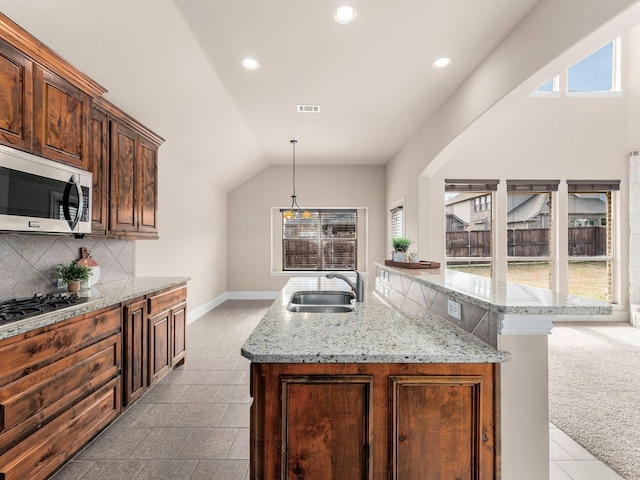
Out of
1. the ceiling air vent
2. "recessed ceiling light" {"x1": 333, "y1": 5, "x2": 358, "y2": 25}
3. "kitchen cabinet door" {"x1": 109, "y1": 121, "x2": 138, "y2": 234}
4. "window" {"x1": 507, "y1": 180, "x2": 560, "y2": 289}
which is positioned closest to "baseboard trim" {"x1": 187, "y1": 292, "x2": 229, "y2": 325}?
"kitchen cabinet door" {"x1": 109, "y1": 121, "x2": 138, "y2": 234}

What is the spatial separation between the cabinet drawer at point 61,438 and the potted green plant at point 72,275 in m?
0.79

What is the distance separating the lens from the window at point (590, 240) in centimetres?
520

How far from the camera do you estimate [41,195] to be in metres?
A: 1.86

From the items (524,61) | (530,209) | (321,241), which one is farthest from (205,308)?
(530,209)

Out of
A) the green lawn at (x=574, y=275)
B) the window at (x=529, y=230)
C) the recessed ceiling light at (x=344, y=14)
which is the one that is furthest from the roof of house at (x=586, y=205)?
the recessed ceiling light at (x=344, y=14)

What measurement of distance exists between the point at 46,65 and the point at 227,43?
1.26 meters

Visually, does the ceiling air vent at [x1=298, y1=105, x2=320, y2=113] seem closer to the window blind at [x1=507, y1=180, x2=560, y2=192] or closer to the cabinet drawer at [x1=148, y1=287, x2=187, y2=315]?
the cabinet drawer at [x1=148, y1=287, x2=187, y2=315]

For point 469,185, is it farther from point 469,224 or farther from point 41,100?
point 41,100

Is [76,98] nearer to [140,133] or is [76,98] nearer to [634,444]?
[140,133]

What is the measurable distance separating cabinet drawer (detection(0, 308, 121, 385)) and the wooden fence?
454cm

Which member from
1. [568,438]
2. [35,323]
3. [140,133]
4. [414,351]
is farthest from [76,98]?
[568,438]

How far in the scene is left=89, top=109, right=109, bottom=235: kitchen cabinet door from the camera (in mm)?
2416

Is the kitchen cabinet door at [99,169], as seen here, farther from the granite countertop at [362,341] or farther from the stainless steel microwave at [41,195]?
the granite countertop at [362,341]

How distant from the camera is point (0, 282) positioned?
2.07 meters
